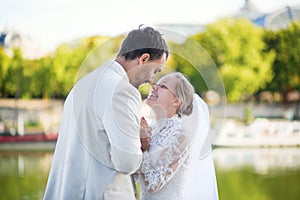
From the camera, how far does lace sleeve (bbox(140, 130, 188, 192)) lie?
1096 millimetres

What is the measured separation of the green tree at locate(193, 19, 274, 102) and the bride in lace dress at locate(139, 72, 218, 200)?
11.7 meters

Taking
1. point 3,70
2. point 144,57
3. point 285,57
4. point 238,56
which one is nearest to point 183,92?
point 144,57

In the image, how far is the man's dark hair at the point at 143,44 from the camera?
1.02 meters

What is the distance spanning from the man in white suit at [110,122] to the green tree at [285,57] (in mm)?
12295

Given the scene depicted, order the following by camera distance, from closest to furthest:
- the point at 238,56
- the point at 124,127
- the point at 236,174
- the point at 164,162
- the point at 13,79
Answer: the point at 124,127 < the point at 164,162 < the point at 236,174 < the point at 13,79 < the point at 238,56

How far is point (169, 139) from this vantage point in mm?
1111

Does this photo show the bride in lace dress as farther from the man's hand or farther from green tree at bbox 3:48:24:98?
green tree at bbox 3:48:24:98

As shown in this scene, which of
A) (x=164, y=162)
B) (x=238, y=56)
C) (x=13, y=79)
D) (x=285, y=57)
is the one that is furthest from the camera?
(x=285, y=57)

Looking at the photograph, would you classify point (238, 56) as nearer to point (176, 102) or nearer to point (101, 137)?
point (176, 102)

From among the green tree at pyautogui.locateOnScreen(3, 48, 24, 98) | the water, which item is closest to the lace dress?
the water

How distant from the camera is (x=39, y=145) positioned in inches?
386

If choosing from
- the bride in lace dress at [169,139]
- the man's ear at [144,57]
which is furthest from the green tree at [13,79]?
the man's ear at [144,57]

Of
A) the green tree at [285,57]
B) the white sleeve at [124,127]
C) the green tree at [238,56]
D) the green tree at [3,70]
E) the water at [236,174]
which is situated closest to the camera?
the white sleeve at [124,127]

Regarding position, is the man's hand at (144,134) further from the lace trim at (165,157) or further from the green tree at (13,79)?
the green tree at (13,79)
